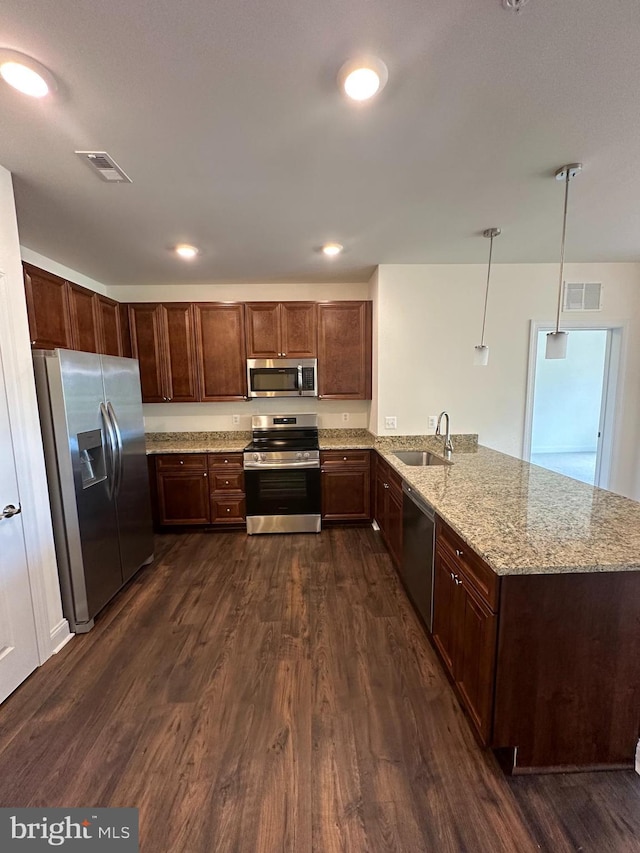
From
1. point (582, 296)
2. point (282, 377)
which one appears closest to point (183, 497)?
point (282, 377)

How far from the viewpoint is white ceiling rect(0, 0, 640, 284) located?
1.04 metres

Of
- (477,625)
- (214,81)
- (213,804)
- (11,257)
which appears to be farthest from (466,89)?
(213,804)

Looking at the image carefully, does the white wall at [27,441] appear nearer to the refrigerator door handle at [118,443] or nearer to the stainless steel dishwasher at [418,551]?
the refrigerator door handle at [118,443]

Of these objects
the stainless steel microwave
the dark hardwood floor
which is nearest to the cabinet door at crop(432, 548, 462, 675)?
the dark hardwood floor

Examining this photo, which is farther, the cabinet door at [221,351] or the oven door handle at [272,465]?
the cabinet door at [221,351]

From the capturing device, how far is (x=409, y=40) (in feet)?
3.58

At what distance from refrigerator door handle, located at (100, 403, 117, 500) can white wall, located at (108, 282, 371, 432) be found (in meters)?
1.58

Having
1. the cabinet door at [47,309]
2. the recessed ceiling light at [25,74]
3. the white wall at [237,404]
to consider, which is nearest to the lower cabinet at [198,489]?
the white wall at [237,404]

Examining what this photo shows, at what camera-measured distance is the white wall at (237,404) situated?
3.87 meters

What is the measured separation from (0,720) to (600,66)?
371 cm

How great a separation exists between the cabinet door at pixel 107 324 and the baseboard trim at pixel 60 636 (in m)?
2.29

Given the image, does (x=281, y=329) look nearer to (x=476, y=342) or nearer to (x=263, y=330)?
(x=263, y=330)

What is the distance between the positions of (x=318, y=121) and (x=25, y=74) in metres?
1.06

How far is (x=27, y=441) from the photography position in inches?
74.8
